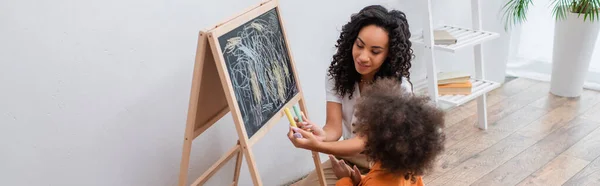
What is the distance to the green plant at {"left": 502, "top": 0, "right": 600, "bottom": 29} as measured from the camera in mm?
3172

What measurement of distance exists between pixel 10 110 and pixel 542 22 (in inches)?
126

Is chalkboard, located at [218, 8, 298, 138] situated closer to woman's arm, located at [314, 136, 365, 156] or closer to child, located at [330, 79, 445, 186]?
woman's arm, located at [314, 136, 365, 156]

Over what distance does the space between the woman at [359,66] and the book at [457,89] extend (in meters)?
1.08

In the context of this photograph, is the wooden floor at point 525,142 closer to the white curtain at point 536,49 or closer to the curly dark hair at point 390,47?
the white curtain at point 536,49

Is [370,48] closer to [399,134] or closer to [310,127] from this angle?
[310,127]

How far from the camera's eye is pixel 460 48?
9.23 feet

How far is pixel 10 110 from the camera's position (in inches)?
66.0

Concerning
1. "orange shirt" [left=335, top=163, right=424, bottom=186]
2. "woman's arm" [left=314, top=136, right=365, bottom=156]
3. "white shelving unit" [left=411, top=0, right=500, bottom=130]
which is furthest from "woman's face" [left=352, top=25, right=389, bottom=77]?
"white shelving unit" [left=411, top=0, right=500, bottom=130]

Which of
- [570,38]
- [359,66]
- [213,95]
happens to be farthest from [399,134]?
[570,38]

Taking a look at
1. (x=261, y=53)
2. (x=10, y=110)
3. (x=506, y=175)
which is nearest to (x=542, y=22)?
(x=506, y=175)

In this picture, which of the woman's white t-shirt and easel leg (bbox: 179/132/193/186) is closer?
easel leg (bbox: 179/132/193/186)

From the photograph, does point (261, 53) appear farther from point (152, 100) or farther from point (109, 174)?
point (109, 174)

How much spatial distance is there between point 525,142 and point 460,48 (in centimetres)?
60

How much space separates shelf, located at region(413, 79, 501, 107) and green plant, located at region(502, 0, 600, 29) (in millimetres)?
472
